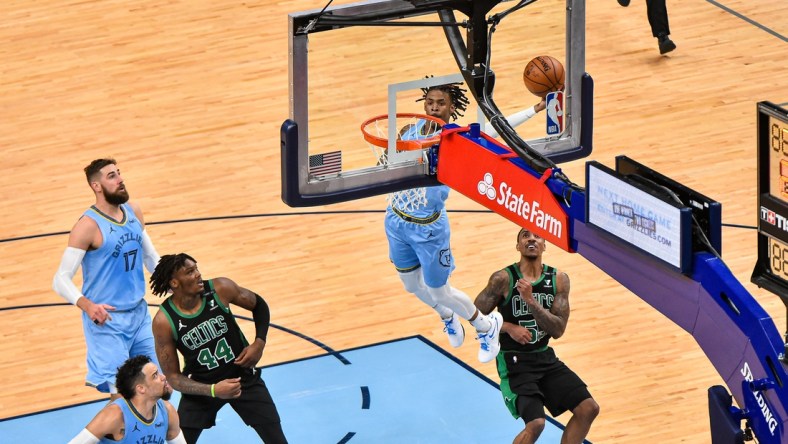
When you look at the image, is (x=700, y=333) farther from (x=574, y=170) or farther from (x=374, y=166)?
(x=574, y=170)

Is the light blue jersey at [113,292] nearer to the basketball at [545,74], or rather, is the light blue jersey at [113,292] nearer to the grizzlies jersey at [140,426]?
the grizzlies jersey at [140,426]

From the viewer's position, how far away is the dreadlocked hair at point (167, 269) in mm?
9281

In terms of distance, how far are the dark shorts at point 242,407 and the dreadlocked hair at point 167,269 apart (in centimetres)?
68

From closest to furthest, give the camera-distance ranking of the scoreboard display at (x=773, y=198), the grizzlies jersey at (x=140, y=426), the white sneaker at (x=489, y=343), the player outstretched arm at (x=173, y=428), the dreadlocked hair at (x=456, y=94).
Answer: the scoreboard display at (x=773, y=198) < the grizzlies jersey at (x=140, y=426) < the player outstretched arm at (x=173, y=428) < the dreadlocked hair at (x=456, y=94) < the white sneaker at (x=489, y=343)

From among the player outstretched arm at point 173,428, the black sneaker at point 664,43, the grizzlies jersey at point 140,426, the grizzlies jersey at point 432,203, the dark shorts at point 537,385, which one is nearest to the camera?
the grizzlies jersey at point 140,426

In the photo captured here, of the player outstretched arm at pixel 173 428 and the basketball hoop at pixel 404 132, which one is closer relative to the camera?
the player outstretched arm at pixel 173 428

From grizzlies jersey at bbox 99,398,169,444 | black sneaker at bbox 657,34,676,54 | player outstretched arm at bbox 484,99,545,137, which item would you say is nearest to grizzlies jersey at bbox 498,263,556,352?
player outstretched arm at bbox 484,99,545,137

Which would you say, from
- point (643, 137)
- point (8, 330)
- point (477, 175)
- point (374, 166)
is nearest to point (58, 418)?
point (8, 330)

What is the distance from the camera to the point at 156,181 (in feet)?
48.0

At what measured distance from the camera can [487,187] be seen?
28.8ft

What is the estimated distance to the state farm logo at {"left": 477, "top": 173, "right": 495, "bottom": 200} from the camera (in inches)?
344

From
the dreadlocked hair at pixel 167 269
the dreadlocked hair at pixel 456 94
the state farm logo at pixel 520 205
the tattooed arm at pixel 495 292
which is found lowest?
the tattooed arm at pixel 495 292

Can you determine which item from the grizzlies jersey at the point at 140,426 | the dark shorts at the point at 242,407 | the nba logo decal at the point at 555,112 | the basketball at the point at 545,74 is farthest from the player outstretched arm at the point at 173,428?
the basketball at the point at 545,74

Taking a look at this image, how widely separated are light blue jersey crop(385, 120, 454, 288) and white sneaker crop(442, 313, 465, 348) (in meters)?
0.52
